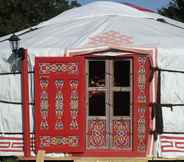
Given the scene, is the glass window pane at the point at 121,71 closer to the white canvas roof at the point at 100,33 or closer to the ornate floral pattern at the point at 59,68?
the white canvas roof at the point at 100,33

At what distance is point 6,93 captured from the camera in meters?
10.2

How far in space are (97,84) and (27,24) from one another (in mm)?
18098

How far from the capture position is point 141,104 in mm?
9891

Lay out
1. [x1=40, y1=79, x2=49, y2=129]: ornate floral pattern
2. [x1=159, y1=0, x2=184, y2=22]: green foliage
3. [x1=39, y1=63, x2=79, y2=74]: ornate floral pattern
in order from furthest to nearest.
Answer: [x1=159, y1=0, x2=184, y2=22]: green foliage
[x1=40, y1=79, x2=49, y2=129]: ornate floral pattern
[x1=39, y1=63, x2=79, y2=74]: ornate floral pattern

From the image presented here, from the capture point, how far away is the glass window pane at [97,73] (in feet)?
32.8

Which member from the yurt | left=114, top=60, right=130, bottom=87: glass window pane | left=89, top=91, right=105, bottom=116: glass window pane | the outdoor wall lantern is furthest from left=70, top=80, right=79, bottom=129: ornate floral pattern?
the outdoor wall lantern

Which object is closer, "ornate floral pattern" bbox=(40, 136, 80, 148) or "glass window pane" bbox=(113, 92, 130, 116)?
"ornate floral pattern" bbox=(40, 136, 80, 148)

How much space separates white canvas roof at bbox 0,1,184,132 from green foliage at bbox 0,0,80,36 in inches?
606

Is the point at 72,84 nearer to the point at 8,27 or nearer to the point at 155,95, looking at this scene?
the point at 155,95

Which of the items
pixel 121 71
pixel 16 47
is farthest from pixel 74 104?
pixel 16 47

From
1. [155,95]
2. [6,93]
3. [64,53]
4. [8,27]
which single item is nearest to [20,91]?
[6,93]

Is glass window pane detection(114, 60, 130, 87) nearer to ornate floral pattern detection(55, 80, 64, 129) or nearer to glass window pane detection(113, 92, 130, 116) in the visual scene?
glass window pane detection(113, 92, 130, 116)

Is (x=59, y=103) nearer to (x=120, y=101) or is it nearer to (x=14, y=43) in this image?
(x=120, y=101)

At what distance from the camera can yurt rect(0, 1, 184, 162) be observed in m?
9.84
